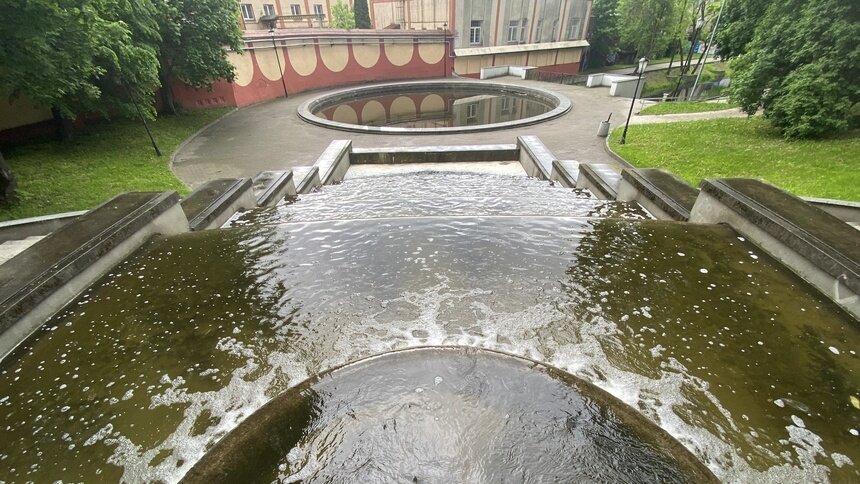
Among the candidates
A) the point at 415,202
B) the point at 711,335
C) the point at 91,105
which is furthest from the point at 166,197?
the point at 91,105

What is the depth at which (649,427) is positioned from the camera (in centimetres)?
255

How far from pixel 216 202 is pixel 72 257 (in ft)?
8.64

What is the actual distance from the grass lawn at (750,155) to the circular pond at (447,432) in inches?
315

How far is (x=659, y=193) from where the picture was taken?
20.0ft

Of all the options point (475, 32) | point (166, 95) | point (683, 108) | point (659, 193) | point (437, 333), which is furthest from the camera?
point (475, 32)

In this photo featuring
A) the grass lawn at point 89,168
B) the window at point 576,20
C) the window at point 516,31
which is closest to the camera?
the grass lawn at point 89,168

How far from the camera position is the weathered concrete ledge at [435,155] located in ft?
41.1

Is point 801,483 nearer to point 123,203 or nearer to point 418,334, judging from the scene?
point 418,334

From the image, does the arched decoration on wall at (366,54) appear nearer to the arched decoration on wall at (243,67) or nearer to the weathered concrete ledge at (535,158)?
the arched decoration on wall at (243,67)

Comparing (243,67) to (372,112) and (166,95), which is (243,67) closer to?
(166,95)

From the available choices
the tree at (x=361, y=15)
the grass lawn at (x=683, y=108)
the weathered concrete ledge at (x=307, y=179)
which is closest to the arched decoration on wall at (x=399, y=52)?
the tree at (x=361, y=15)

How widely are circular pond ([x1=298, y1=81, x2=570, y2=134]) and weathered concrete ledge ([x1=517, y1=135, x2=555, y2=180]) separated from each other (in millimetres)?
3865

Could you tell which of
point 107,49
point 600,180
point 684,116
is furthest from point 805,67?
point 107,49

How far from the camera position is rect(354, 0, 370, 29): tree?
121 ft
